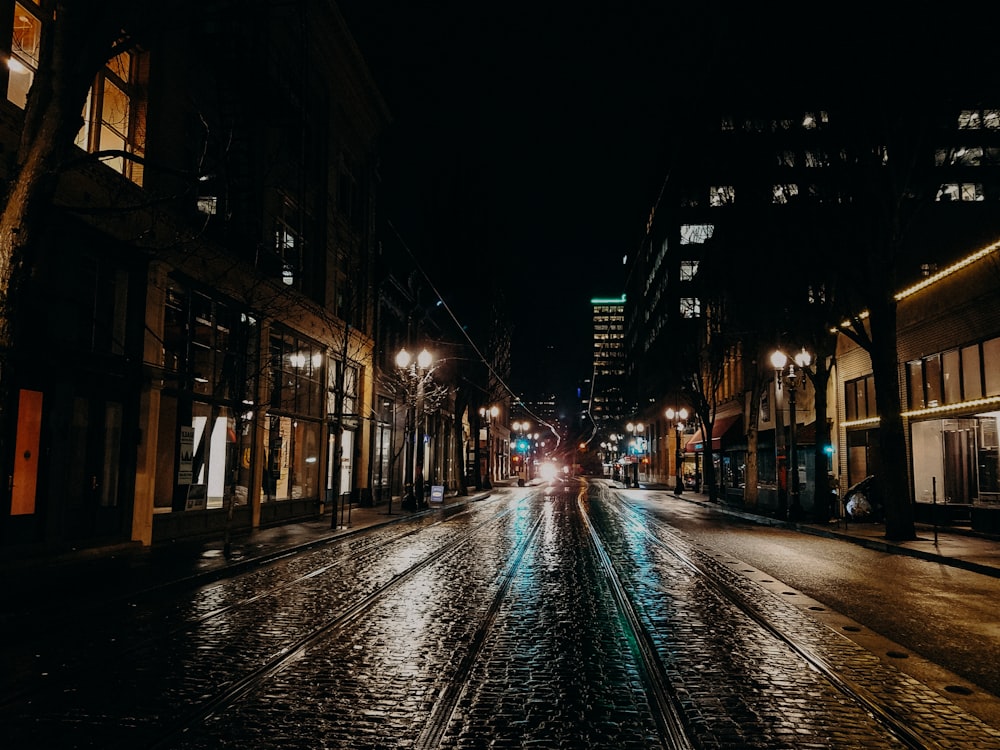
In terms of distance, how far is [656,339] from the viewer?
94.6 meters

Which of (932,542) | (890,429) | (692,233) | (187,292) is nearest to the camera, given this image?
(187,292)

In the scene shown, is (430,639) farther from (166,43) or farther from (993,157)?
(993,157)

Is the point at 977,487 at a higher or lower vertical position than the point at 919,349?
lower

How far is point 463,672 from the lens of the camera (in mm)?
6758

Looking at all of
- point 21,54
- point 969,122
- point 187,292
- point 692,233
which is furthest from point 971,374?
point 692,233

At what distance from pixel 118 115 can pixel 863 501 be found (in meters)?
24.7

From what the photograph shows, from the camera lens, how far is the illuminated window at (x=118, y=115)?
15.0 m

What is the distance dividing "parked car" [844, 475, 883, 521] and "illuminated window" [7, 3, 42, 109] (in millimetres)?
25207

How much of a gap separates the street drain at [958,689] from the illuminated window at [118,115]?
51.6ft

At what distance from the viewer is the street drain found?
6.27 m

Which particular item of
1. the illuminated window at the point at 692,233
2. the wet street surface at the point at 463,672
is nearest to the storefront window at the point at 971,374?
the wet street surface at the point at 463,672

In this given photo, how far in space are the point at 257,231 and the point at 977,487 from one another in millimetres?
22781

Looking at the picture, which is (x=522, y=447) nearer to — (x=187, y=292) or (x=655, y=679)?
(x=187, y=292)

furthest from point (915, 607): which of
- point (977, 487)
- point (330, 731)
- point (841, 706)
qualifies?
point (977, 487)
